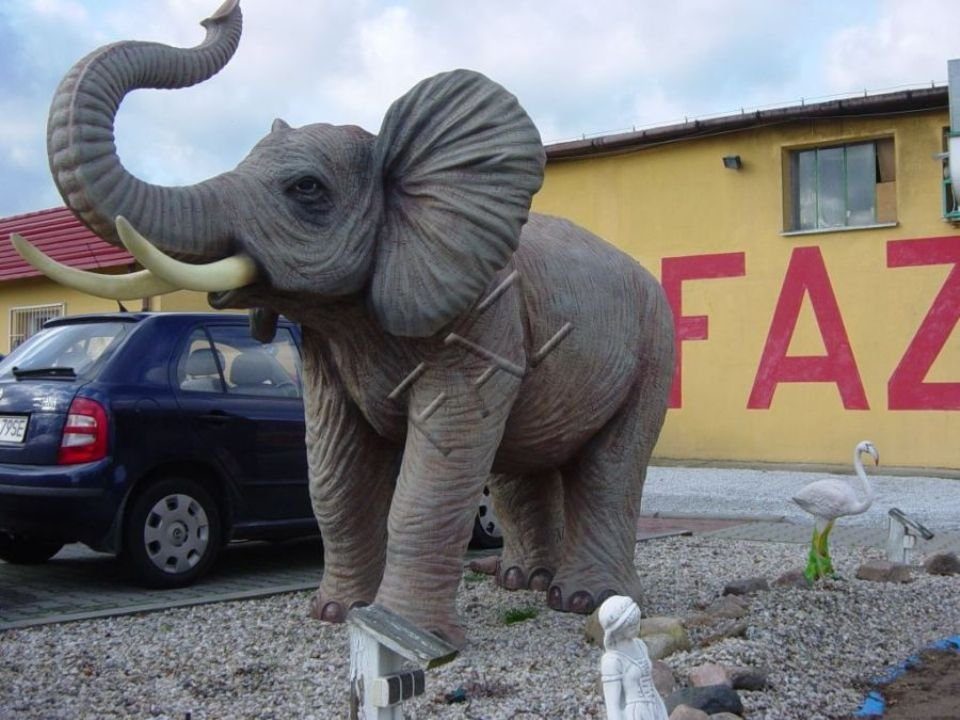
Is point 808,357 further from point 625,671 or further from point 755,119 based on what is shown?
point 625,671

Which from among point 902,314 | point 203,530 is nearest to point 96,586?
point 203,530

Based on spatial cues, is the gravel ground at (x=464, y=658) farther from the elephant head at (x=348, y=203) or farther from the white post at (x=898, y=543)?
the elephant head at (x=348, y=203)

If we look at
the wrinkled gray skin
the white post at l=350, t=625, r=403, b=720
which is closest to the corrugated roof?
the wrinkled gray skin

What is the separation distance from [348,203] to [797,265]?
41.4 ft

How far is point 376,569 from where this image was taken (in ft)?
17.3

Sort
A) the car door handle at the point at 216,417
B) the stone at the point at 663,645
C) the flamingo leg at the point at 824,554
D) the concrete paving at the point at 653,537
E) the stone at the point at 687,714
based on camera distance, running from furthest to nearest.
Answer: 1. the car door handle at the point at 216,417
2. the flamingo leg at the point at 824,554
3. the concrete paving at the point at 653,537
4. the stone at the point at 663,645
5. the stone at the point at 687,714

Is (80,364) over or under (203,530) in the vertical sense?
over

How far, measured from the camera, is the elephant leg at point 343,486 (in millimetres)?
4949

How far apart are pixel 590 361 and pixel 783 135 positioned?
12.0m

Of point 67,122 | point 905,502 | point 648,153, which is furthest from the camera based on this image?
point 648,153

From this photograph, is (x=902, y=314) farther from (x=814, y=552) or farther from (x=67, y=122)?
(x=67, y=122)

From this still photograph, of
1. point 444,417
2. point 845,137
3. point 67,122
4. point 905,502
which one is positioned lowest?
point 905,502

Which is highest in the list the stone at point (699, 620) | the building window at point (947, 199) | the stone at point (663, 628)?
the building window at point (947, 199)

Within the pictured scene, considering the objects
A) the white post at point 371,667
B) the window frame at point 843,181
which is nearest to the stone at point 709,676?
the white post at point 371,667
